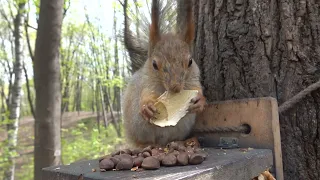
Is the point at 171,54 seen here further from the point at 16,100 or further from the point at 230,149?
the point at 16,100

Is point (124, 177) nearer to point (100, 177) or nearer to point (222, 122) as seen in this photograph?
point (100, 177)

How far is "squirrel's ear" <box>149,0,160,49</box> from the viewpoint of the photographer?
3.90 ft

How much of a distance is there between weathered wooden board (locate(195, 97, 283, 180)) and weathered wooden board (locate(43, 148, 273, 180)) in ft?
0.19

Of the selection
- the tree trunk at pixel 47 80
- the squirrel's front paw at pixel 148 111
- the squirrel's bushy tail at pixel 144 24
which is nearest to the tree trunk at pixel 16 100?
the tree trunk at pixel 47 80

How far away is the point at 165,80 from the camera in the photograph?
3.84 ft

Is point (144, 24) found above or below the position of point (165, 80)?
above

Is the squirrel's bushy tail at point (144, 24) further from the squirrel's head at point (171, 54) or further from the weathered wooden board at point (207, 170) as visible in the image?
the weathered wooden board at point (207, 170)

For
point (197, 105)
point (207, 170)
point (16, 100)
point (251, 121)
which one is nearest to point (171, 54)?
point (197, 105)

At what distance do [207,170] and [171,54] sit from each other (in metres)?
0.58

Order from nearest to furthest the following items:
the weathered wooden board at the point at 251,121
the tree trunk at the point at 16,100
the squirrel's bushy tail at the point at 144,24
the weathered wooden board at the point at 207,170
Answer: the weathered wooden board at the point at 207,170, the weathered wooden board at the point at 251,121, the squirrel's bushy tail at the point at 144,24, the tree trunk at the point at 16,100

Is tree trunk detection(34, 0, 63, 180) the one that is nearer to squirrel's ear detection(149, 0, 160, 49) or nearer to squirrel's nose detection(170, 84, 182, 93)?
squirrel's ear detection(149, 0, 160, 49)

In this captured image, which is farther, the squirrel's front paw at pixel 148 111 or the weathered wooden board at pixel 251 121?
the squirrel's front paw at pixel 148 111

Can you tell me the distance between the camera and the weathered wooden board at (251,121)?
1020 mm

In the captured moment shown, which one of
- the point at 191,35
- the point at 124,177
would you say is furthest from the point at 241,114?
the point at 124,177
